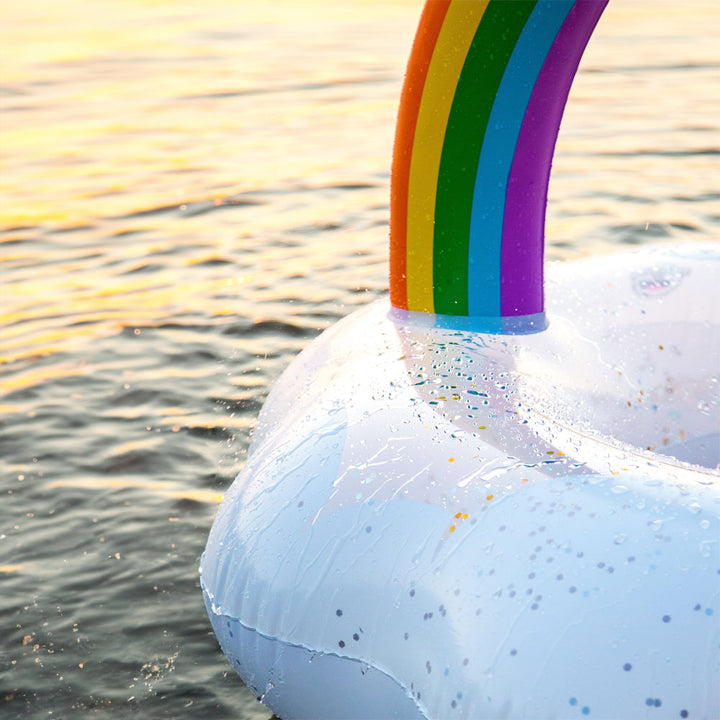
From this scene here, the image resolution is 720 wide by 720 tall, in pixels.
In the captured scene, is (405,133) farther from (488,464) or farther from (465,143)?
(488,464)

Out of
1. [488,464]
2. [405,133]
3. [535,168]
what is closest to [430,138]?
[405,133]

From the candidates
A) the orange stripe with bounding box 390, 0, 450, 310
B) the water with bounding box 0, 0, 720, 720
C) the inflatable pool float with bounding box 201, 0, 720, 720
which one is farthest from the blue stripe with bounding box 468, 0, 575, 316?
the water with bounding box 0, 0, 720, 720

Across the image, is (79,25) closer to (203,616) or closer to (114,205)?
(114,205)

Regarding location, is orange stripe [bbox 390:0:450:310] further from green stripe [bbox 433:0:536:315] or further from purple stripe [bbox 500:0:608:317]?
purple stripe [bbox 500:0:608:317]

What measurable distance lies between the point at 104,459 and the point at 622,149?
128 inches

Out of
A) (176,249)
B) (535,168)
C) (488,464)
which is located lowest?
(176,249)

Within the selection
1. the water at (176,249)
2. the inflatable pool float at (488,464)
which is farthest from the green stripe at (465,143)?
the water at (176,249)

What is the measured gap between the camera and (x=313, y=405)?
6.24 feet

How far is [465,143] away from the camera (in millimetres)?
1945

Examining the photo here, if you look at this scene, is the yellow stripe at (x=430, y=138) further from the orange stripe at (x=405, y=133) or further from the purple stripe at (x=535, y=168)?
the purple stripe at (x=535, y=168)

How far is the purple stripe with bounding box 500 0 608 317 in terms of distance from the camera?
189 centimetres

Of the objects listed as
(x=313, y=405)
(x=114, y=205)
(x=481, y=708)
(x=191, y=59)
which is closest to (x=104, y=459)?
(x=313, y=405)

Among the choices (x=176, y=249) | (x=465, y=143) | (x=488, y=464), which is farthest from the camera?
(x=176, y=249)

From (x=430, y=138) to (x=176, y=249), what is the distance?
7.85 feet
